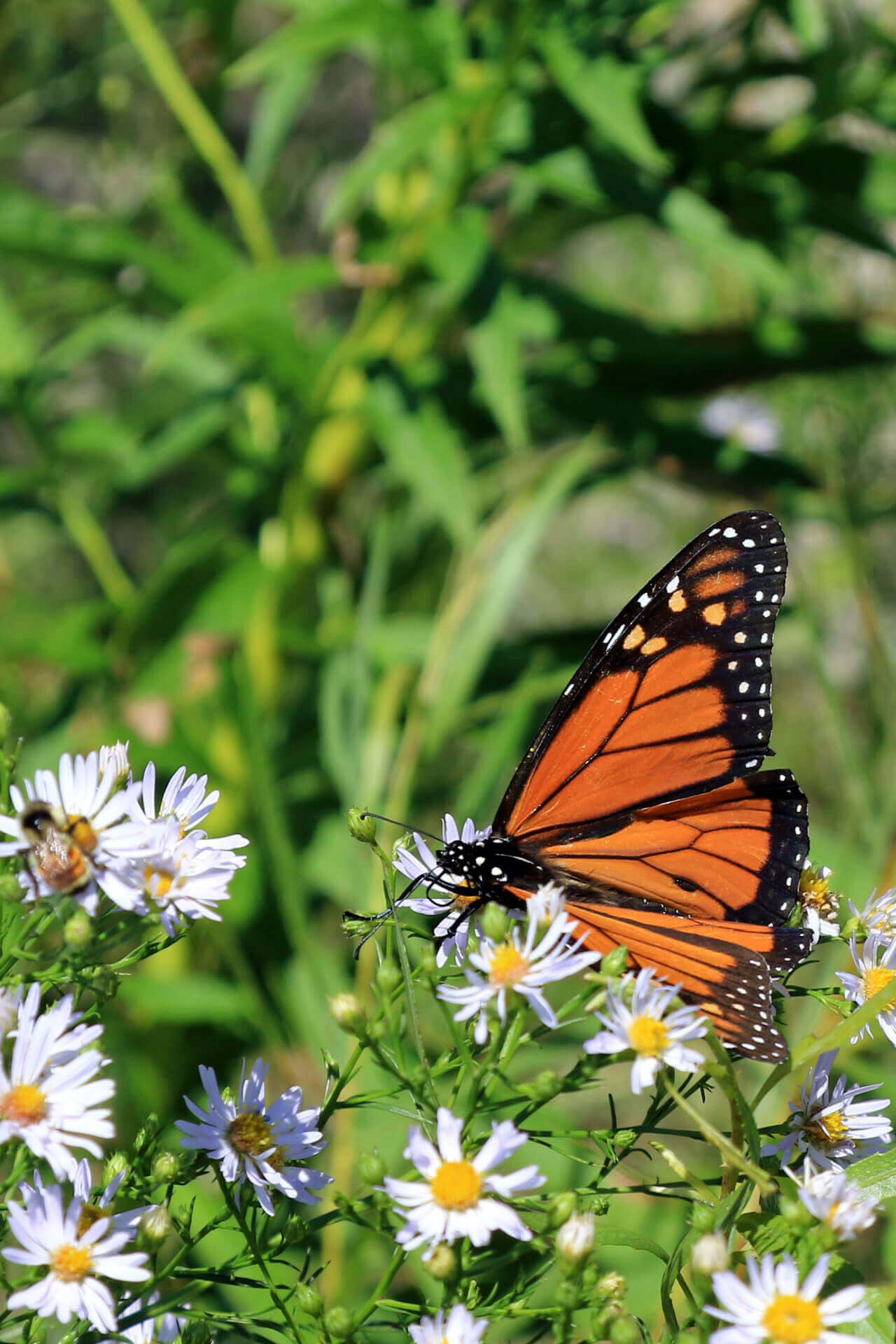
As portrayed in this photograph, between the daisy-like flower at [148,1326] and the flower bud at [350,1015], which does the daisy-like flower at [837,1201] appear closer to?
the flower bud at [350,1015]

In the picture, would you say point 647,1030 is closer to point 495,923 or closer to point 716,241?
point 495,923

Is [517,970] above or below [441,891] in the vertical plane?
below

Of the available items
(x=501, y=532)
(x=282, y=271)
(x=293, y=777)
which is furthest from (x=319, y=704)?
(x=282, y=271)

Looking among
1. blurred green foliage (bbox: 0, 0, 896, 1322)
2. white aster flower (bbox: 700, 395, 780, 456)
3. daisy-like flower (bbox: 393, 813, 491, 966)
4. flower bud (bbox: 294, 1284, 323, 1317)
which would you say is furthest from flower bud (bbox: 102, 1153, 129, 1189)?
white aster flower (bbox: 700, 395, 780, 456)

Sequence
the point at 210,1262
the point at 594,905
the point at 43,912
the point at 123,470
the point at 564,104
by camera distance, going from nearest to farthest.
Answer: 1. the point at 43,912
2. the point at 594,905
3. the point at 210,1262
4. the point at 564,104
5. the point at 123,470

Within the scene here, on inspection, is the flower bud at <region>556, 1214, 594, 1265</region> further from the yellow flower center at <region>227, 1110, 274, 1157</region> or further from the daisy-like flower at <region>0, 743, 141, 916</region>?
the daisy-like flower at <region>0, 743, 141, 916</region>

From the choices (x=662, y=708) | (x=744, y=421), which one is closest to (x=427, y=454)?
(x=662, y=708)

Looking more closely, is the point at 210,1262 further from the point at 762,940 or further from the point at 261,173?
the point at 261,173
